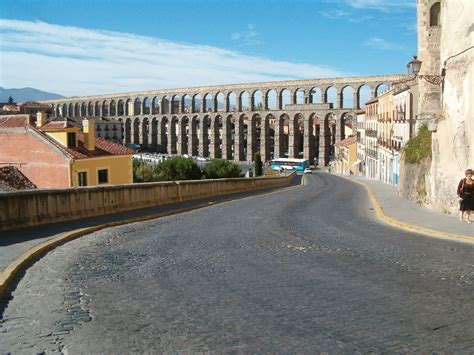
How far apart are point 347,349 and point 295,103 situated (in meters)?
95.7

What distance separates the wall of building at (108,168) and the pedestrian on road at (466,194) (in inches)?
662

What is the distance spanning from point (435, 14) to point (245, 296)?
764 inches

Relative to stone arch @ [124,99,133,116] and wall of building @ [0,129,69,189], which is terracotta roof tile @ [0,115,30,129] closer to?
wall of building @ [0,129,69,189]

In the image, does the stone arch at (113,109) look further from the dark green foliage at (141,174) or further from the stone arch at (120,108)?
the dark green foliage at (141,174)

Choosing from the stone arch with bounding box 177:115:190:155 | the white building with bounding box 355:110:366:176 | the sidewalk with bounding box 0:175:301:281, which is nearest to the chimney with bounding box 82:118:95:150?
the sidewalk with bounding box 0:175:301:281

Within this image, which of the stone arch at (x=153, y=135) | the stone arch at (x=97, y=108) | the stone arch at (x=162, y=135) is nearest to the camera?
the stone arch at (x=162, y=135)

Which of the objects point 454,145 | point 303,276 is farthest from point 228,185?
point 303,276

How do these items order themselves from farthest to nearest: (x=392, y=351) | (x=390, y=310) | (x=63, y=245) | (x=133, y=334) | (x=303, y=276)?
(x=63, y=245) < (x=303, y=276) < (x=390, y=310) < (x=133, y=334) < (x=392, y=351)

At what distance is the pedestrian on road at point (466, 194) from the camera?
1299 centimetres

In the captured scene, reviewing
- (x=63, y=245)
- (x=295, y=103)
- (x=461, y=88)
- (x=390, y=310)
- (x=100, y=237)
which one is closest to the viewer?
(x=390, y=310)

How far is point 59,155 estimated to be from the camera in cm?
2509

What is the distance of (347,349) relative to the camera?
Answer: 505 cm

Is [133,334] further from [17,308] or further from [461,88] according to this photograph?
[461,88]

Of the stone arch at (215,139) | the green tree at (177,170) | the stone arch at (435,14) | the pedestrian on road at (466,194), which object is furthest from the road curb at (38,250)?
the stone arch at (215,139)
